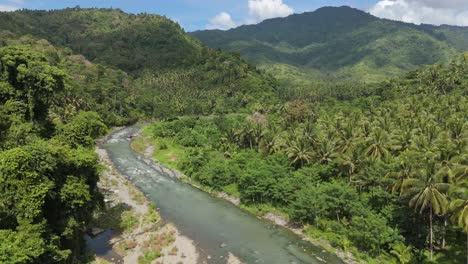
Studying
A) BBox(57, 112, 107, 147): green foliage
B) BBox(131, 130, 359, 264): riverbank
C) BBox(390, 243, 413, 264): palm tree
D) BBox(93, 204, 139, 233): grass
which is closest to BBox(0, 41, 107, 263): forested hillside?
BBox(57, 112, 107, 147): green foliage

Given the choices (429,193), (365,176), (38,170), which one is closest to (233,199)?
(365,176)

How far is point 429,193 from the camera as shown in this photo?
4431 cm

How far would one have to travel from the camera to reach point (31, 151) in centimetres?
3862

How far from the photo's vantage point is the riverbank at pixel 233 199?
172 feet

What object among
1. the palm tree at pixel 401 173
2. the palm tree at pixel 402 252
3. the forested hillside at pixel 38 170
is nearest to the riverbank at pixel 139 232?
the forested hillside at pixel 38 170

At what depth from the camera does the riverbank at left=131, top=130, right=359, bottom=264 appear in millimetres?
52384

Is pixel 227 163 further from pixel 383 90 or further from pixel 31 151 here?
pixel 383 90

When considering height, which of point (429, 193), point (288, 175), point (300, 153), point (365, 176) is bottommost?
point (288, 175)

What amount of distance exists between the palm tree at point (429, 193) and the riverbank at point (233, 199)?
34.9 feet

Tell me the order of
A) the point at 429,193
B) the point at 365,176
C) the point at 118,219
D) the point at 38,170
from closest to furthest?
the point at 38,170, the point at 429,193, the point at 118,219, the point at 365,176

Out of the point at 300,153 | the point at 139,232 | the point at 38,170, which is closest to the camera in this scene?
the point at 38,170

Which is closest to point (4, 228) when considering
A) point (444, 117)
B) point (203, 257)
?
point (203, 257)

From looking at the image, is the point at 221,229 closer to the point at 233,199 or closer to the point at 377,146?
the point at 233,199

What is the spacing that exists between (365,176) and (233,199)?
24.4m
